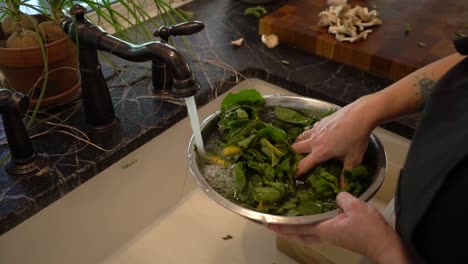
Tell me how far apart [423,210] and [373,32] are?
2.21 ft

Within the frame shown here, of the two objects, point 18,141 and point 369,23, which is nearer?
point 18,141


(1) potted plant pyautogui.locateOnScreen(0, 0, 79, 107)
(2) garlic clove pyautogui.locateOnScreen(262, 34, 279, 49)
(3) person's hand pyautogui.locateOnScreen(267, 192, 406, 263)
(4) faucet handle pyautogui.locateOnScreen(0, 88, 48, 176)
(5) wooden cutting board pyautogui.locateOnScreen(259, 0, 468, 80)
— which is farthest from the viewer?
(2) garlic clove pyautogui.locateOnScreen(262, 34, 279, 49)

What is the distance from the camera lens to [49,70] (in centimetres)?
75

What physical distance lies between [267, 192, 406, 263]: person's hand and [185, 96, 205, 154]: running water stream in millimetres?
226

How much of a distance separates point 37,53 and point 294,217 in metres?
0.50

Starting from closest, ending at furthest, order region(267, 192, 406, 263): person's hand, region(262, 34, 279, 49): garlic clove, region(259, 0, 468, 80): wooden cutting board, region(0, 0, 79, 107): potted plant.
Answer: region(267, 192, 406, 263): person's hand
region(0, 0, 79, 107): potted plant
region(259, 0, 468, 80): wooden cutting board
region(262, 34, 279, 49): garlic clove

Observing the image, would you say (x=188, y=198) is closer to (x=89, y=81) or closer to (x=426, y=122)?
(x=89, y=81)

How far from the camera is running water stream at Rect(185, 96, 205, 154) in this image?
2.09 feet

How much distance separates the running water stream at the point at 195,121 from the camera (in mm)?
636

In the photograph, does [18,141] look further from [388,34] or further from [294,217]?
[388,34]

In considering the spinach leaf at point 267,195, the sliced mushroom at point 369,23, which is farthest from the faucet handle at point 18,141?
the sliced mushroom at point 369,23

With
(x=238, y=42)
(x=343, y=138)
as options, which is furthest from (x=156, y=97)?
(x=343, y=138)

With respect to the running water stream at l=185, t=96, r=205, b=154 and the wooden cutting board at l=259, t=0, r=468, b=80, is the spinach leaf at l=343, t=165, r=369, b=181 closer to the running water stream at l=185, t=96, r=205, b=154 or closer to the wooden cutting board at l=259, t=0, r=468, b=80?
the running water stream at l=185, t=96, r=205, b=154

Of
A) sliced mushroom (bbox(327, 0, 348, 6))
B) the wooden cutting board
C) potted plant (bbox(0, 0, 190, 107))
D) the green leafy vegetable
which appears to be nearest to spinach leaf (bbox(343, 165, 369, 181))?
the green leafy vegetable
